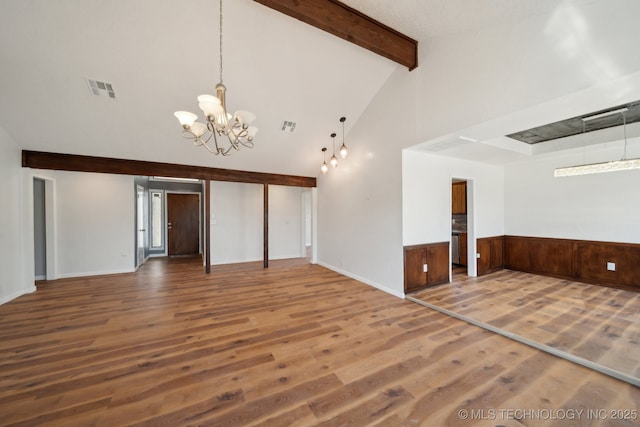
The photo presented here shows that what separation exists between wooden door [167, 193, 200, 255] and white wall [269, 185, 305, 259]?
3.06 meters

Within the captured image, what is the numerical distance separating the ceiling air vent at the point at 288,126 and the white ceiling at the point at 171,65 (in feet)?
0.38

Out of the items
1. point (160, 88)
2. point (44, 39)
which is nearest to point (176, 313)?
point (160, 88)

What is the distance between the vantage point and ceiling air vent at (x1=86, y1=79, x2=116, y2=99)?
3.30 m

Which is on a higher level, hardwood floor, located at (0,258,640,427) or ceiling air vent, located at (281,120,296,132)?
ceiling air vent, located at (281,120,296,132)

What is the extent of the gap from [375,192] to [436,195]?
1145mm

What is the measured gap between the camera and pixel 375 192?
14.8ft

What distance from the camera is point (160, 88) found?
Answer: 3.54 metres

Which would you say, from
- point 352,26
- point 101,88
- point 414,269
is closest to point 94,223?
point 101,88

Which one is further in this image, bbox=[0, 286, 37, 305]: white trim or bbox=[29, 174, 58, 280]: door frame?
bbox=[29, 174, 58, 280]: door frame

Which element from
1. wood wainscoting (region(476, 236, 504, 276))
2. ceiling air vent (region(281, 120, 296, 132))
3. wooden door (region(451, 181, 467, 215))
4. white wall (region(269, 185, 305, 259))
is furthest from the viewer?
white wall (region(269, 185, 305, 259))

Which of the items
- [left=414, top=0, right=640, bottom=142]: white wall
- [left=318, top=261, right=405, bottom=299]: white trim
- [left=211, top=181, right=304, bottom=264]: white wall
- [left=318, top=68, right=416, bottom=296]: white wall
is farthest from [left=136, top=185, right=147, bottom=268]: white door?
[left=414, top=0, right=640, bottom=142]: white wall

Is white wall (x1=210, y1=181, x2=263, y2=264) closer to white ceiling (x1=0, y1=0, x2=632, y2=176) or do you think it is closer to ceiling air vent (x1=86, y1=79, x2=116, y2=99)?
white ceiling (x1=0, y1=0, x2=632, y2=176)

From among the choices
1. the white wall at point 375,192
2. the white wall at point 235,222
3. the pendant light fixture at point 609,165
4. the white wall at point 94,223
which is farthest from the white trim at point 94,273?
the pendant light fixture at point 609,165

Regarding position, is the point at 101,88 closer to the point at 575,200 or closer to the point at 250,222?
the point at 250,222
